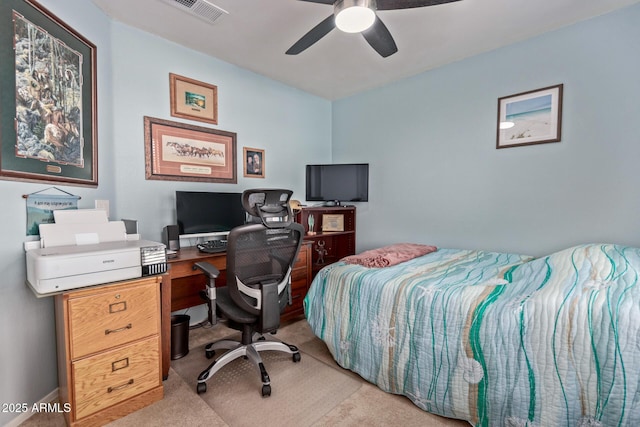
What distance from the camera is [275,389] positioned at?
6.00 feet

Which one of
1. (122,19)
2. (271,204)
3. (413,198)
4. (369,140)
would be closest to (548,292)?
(271,204)

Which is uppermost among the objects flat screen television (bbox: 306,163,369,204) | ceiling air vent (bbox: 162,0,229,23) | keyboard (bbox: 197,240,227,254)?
ceiling air vent (bbox: 162,0,229,23)

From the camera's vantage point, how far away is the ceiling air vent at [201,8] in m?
2.00

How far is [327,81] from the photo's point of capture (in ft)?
11.2

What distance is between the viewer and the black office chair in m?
1.76

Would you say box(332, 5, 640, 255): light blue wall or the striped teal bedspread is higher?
box(332, 5, 640, 255): light blue wall

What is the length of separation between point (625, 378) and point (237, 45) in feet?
11.0

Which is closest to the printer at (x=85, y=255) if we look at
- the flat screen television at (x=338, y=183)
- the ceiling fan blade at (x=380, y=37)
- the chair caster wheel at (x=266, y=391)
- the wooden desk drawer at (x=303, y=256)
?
the chair caster wheel at (x=266, y=391)

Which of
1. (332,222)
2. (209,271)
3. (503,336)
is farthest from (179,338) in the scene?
(503,336)

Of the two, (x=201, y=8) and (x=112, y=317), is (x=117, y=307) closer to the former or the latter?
(x=112, y=317)

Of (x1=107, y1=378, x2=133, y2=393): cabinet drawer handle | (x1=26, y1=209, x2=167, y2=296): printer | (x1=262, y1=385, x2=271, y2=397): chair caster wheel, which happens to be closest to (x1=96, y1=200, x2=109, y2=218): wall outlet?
(x1=26, y1=209, x2=167, y2=296): printer

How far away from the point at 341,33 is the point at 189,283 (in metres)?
2.63

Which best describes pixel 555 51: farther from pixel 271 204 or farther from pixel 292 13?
pixel 271 204

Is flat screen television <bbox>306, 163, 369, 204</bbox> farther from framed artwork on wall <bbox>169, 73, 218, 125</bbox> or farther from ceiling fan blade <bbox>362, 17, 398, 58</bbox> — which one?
ceiling fan blade <bbox>362, 17, 398, 58</bbox>
